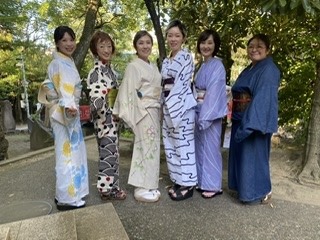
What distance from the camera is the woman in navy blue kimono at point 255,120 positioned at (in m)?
2.65

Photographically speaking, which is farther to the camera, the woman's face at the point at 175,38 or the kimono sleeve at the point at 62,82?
the woman's face at the point at 175,38

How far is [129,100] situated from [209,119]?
0.76 meters

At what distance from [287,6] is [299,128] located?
3.15 meters

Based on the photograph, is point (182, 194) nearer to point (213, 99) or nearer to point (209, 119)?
point (209, 119)

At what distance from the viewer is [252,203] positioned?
9.39 ft

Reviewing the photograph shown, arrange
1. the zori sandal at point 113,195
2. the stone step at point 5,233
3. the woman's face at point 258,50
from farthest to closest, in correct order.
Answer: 1. the zori sandal at point 113,195
2. the woman's face at point 258,50
3. the stone step at point 5,233

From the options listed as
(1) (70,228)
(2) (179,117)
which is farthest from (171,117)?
(1) (70,228)

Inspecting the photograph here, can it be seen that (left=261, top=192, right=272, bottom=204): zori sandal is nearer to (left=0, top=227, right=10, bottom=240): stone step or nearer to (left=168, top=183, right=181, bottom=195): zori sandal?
(left=168, top=183, right=181, bottom=195): zori sandal

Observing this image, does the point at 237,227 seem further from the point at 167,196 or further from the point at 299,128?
the point at 299,128

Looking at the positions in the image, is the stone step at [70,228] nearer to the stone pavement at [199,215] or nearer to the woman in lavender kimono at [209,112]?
the stone pavement at [199,215]

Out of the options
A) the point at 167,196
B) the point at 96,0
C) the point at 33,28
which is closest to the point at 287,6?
the point at 167,196

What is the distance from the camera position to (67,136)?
2711 mm

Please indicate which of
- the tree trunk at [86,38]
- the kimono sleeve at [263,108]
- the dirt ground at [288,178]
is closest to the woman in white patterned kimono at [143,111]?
the kimono sleeve at [263,108]

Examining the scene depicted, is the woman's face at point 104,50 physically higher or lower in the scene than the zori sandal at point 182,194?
higher
